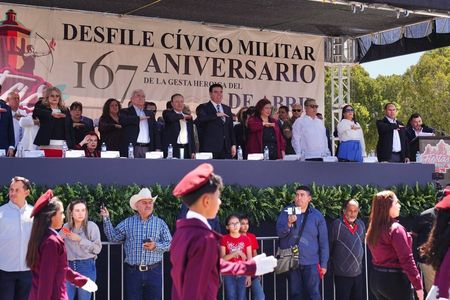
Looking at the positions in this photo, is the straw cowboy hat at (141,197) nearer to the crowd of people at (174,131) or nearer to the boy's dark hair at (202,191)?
the crowd of people at (174,131)

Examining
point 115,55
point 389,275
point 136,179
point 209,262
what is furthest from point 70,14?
point 209,262

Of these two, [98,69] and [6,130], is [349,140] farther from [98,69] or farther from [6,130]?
[98,69]

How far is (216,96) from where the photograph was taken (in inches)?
473

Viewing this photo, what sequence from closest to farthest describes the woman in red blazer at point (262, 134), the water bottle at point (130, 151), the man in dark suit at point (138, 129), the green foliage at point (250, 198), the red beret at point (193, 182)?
the red beret at point (193, 182) < the green foliage at point (250, 198) < the water bottle at point (130, 151) < the man in dark suit at point (138, 129) < the woman in red blazer at point (262, 134)

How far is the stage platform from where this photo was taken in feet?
33.1

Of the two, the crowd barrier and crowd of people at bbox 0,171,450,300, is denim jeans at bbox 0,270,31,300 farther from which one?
the crowd barrier

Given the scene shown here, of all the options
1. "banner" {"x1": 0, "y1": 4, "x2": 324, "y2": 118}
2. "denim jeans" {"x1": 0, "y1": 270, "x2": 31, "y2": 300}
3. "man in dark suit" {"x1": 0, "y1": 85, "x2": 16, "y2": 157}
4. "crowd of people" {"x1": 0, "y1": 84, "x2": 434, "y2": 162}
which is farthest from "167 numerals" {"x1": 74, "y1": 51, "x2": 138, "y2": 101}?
"denim jeans" {"x1": 0, "y1": 270, "x2": 31, "y2": 300}

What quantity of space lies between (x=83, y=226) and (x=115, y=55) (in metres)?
7.58

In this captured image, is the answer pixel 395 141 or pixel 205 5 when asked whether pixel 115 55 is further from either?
pixel 395 141

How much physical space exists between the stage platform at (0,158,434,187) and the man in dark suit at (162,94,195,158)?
90 centimetres

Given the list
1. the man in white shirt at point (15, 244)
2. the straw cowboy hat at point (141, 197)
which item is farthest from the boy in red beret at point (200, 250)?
the straw cowboy hat at point (141, 197)

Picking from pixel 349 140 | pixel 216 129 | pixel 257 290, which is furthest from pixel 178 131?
pixel 257 290

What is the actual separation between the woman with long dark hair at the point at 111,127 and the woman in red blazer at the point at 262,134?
199cm

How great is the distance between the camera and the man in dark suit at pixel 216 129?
39.4 feet
